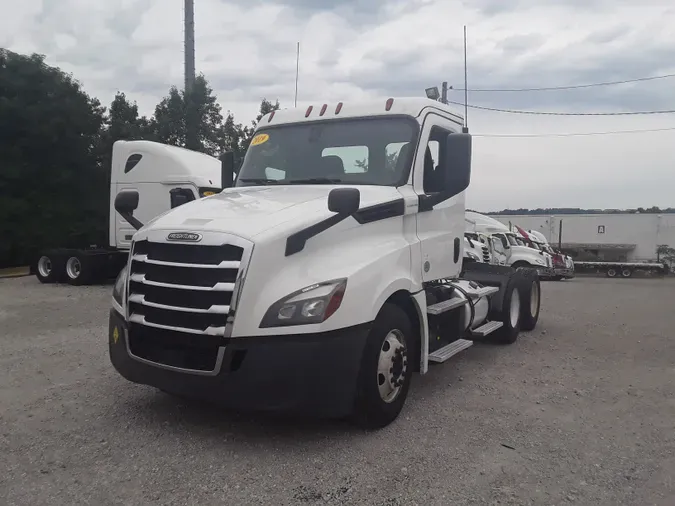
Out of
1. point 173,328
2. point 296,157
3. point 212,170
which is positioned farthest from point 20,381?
point 212,170

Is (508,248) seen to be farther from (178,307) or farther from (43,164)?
(178,307)

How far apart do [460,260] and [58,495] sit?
4490 millimetres

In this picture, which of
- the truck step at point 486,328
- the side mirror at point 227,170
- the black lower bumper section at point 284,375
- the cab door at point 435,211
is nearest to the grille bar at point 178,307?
the black lower bumper section at point 284,375

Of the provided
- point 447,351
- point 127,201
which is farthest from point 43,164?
point 447,351

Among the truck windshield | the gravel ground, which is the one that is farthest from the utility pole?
the truck windshield

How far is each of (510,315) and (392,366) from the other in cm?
416

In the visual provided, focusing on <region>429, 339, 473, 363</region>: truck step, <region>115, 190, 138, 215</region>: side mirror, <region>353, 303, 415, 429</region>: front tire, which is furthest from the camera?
<region>429, 339, 473, 363</region>: truck step

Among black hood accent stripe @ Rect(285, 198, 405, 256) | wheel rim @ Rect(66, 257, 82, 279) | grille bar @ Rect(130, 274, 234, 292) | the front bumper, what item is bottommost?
the front bumper

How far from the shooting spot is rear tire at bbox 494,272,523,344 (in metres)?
8.40

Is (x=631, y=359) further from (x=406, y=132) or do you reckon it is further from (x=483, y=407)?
(x=406, y=132)

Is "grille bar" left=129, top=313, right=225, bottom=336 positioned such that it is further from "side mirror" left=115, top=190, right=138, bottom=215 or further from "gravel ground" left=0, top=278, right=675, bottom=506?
"side mirror" left=115, top=190, right=138, bottom=215

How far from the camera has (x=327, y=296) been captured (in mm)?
4168

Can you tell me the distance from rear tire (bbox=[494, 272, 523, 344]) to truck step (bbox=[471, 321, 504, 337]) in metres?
0.18

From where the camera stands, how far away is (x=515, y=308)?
8961 mm
